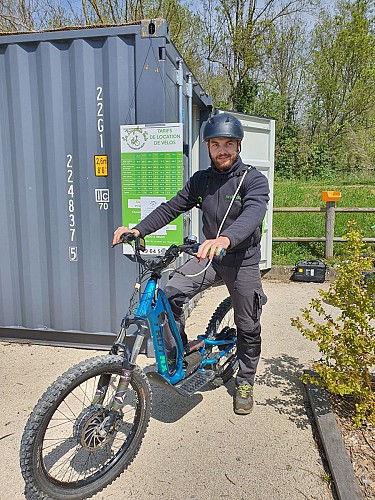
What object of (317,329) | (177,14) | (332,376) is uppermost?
(177,14)

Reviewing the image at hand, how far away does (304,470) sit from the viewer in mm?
2578

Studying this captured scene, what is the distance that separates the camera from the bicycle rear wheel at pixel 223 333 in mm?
3391

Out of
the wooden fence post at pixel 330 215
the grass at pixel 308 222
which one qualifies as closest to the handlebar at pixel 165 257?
the grass at pixel 308 222

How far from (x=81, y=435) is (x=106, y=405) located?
19cm

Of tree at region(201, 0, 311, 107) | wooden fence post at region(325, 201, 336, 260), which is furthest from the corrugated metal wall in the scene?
tree at region(201, 0, 311, 107)

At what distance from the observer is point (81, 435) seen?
89.4 inches

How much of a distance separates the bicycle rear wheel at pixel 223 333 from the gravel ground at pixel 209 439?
0.15 meters

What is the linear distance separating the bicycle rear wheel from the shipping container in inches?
39.5

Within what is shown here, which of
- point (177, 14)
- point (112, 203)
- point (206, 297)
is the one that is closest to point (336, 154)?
point (177, 14)

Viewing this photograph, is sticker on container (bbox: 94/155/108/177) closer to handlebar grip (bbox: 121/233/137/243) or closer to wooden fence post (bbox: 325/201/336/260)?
handlebar grip (bbox: 121/233/137/243)

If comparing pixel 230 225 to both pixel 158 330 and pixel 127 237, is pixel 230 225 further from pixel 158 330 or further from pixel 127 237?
pixel 158 330

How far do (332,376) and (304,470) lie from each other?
1.92 feet

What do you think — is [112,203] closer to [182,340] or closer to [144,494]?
[182,340]

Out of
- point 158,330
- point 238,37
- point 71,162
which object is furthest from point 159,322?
point 238,37
